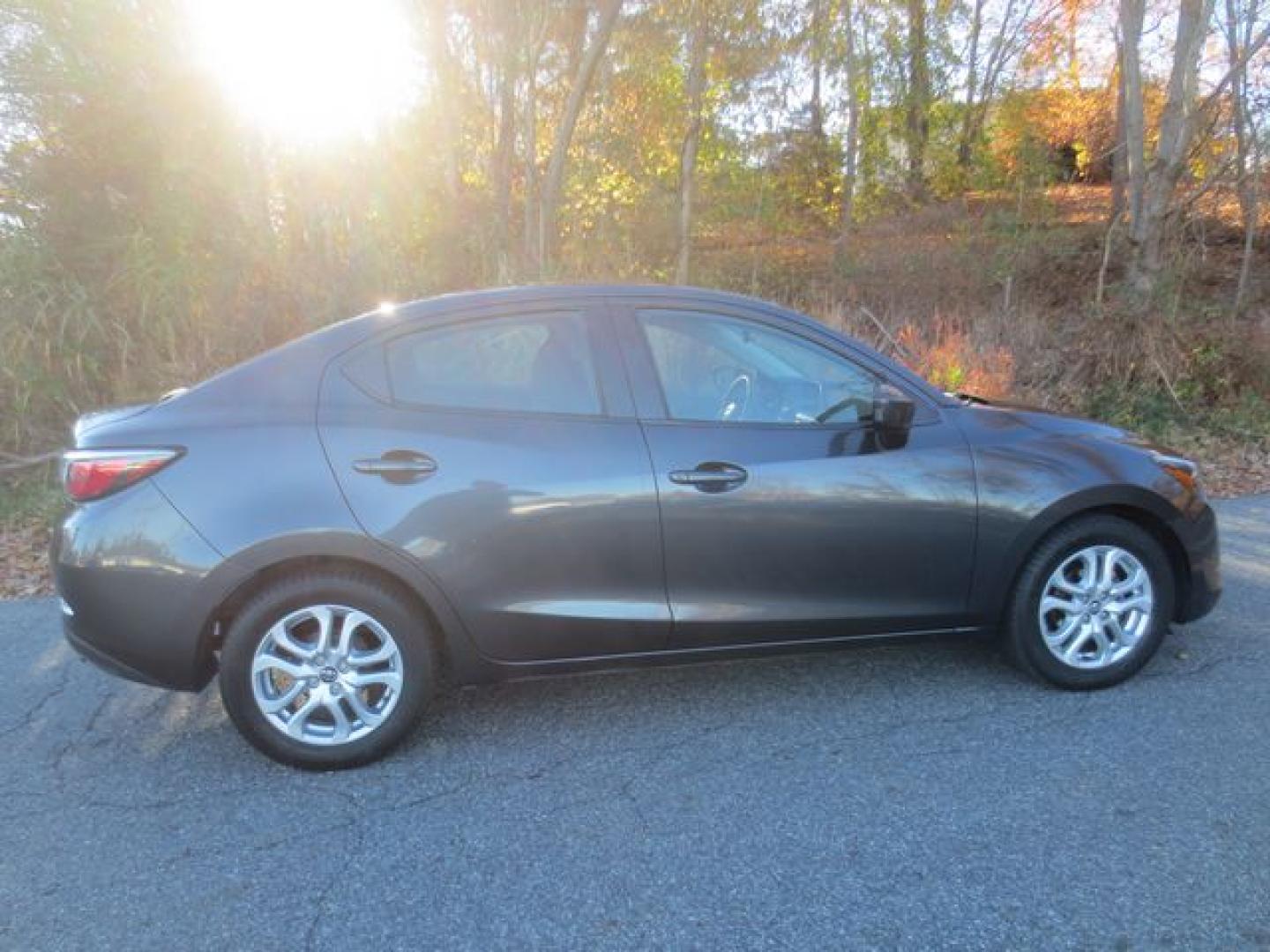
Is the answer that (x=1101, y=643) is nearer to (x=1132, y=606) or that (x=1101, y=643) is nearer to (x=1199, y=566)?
(x=1132, y=606)

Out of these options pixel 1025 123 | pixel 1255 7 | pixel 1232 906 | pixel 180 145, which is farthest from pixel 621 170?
pixel 1232 906

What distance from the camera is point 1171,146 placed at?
1009 cm

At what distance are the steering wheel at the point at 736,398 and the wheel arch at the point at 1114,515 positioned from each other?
116cm

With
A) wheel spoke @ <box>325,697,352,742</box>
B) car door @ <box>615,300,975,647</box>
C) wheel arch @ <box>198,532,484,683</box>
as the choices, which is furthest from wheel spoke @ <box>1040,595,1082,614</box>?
wheel spoke @ <box>325,697,352,742</box>

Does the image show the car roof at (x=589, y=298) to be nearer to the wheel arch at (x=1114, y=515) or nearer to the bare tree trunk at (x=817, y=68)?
the wheel arch at (x=1114, y=515)

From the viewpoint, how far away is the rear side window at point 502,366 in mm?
3244

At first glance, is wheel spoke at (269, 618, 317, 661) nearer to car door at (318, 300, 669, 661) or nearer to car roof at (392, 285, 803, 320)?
car door at (318, 300, 669, 661)

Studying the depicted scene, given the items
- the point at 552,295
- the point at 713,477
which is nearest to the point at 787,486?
the point at 713,477

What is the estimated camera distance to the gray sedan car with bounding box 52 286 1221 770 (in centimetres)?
305

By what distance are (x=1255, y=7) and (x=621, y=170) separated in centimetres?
801

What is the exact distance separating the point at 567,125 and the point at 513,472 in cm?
801

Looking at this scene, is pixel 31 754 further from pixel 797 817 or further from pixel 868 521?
pixel 868 521

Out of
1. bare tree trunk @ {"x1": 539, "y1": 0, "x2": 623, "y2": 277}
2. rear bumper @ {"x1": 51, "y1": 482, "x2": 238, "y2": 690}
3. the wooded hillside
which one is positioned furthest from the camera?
bare tree trunk @ {"x1": 539, "y1": 0, "x2": 623, "y2": 277}

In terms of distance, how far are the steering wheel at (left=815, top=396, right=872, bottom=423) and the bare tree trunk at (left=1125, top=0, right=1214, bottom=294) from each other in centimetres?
782
